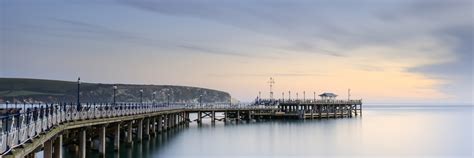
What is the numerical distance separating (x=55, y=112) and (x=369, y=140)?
37549mm

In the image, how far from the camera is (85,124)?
1169 inches

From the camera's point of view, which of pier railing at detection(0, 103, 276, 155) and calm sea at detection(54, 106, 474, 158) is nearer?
pier railing at detection(0, 103, 276, 155)

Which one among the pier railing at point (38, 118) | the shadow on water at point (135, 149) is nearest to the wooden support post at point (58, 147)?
the pier railing at point (38, 118)

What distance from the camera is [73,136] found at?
35750 millimetres

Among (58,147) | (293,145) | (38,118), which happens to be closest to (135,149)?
(293,145)

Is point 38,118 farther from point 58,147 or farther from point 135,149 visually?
point 135,149

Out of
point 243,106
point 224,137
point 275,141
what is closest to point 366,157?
point 275,141

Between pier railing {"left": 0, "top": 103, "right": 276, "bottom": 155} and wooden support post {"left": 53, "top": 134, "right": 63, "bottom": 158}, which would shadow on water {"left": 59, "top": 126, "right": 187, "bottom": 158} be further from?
wooden support post {"left": 53, "top": 134, "right": 63, "bottom": 158}

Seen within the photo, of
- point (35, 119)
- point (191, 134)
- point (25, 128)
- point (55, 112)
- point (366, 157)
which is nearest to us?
point (25, 128)

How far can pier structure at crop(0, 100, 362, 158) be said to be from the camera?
54.5 ft

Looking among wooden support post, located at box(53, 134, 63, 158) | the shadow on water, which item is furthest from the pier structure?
the shadow on water

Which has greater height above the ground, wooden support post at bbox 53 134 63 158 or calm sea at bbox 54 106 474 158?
wooden support post at bbox 53 134 63 158

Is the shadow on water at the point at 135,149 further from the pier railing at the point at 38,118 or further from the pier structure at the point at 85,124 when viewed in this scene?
the pier railing at the point at 38,118

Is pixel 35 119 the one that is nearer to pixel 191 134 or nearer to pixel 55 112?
pixel 55 112
